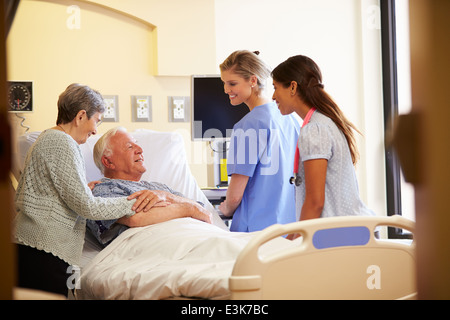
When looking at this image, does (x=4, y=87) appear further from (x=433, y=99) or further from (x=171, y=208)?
(x=171, y=208)

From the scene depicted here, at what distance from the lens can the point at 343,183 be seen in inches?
73.9

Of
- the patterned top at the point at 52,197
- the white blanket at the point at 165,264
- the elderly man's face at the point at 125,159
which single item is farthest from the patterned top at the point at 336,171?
the elderly man's face at the point at 125,159

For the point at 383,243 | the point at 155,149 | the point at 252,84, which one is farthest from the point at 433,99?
the point at 155,149

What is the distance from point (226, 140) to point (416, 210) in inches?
116

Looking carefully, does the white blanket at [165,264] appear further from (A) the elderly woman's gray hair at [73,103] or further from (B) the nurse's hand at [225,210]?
(A) the elderly woman's gray hair at [73,103]

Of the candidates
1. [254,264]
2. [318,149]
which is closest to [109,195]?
[318,149]

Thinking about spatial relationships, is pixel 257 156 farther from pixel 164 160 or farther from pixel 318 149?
pixel 164 160

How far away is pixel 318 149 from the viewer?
183 cm

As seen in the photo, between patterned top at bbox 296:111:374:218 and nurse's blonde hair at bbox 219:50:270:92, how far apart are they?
713 mm

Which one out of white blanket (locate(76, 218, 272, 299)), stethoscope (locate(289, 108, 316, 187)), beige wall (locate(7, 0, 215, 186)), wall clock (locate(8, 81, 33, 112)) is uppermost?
beige wall (locate(7, 0, 215, 186))

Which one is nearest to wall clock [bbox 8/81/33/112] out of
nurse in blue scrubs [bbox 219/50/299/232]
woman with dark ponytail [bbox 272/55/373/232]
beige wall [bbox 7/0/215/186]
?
beige wall [bbox 7/0/215/186]

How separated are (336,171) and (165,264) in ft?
2.20

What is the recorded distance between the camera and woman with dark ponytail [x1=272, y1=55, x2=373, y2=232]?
1839mm

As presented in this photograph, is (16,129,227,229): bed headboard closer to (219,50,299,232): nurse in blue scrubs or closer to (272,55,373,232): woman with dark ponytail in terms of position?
(219,50,299,232): nurse in blue scrubs
